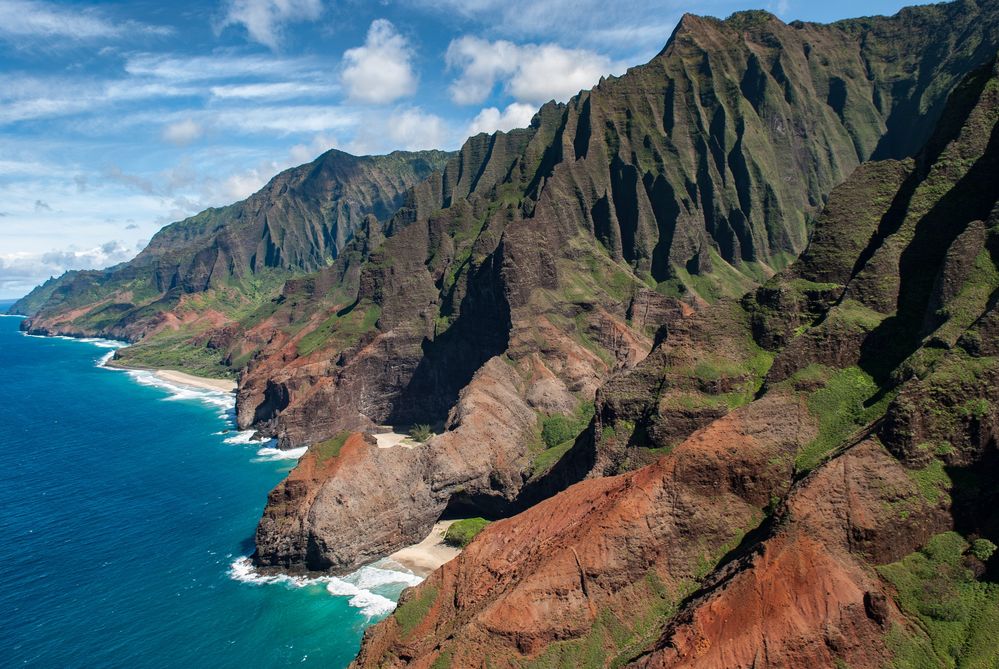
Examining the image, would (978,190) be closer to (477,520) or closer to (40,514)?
(477,520)

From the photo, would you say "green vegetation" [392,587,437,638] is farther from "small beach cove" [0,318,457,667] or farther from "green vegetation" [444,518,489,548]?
"green vegetation" [444,518,489,548]

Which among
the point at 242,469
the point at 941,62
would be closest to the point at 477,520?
the point at 242,469

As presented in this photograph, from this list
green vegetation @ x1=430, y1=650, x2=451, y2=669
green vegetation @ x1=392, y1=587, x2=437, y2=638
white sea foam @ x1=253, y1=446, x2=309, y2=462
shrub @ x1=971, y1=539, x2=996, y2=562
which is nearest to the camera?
shrub @ x1=971, y1=539, x2=996, y2=562

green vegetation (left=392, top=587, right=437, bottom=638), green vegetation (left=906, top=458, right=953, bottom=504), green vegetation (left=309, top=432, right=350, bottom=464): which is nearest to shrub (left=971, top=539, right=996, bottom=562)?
green vegetation (left=906, top=458, right=953, bottom=504)

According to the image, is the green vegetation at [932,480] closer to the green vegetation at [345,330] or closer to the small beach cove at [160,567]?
the small beach cove at [160,567]

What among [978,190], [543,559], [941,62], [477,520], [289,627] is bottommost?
[289,627]

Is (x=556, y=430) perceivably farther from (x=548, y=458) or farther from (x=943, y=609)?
(x=943, y=609)
